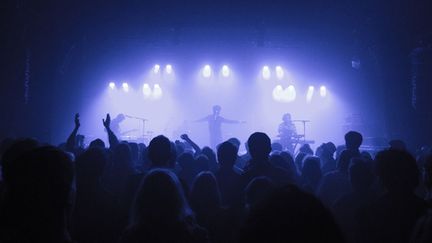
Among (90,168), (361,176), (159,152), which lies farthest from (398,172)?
(90,168)

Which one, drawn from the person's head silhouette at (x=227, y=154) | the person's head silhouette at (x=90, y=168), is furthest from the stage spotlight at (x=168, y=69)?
the person's head silhouette at (x=90, y=168)

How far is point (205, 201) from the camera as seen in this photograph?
3.09 m

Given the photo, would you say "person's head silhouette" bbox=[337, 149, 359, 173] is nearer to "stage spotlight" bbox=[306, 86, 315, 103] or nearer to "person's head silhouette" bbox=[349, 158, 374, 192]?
"person's head silhouette" bbox=[349, 158, 374, 192]

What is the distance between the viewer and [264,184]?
2.61m

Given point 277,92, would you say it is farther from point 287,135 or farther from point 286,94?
point 287,135

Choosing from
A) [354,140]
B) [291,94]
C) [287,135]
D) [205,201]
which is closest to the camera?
[205,201]

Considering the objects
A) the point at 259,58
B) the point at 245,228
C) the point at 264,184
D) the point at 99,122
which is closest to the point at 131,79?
the point at 99,122

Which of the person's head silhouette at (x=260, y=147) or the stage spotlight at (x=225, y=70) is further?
the stage spotlight at (x=225, y=70)

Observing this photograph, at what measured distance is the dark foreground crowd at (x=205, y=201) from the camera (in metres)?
1.16

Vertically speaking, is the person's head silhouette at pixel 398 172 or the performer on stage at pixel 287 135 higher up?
the person's head silhouette at pixel 398 172

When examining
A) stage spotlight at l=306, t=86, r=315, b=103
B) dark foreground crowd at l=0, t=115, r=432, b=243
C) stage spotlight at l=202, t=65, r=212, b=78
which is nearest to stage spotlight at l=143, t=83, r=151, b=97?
stage spotlight at l=202, t=65, r=212, b=78

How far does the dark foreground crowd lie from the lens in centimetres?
116

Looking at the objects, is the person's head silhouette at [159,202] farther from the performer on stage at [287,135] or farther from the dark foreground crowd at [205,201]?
the performer on stage at [287,135]

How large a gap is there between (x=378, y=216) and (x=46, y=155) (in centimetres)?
237
